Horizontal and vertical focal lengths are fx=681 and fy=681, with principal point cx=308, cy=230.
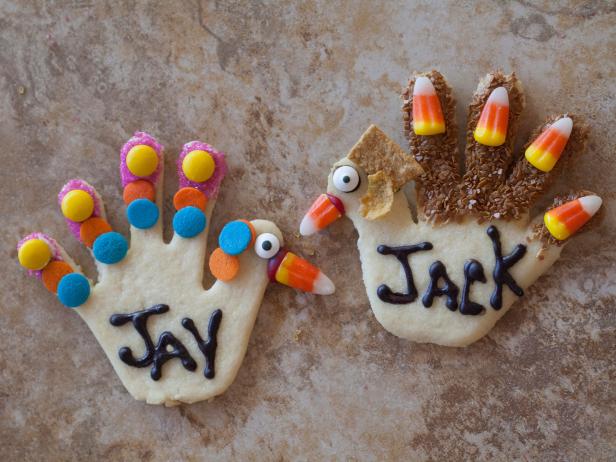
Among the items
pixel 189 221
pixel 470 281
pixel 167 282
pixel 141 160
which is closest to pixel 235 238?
pixel 189 221

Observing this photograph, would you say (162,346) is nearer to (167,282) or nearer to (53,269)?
(167,282)

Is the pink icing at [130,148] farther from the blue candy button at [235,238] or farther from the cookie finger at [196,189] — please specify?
the blue candy button at [235,238]

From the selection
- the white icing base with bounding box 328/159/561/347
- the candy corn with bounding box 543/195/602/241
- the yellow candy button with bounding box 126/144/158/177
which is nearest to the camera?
the candy corn with bounding box 543/195/602/241

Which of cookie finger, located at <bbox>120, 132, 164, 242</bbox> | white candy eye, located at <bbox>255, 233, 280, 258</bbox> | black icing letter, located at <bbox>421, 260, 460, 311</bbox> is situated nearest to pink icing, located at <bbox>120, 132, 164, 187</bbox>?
cookie finger, located at <bbox>120, 132, 164, 242</bbox>

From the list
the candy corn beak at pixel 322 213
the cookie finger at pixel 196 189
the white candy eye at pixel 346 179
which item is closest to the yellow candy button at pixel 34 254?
the cookie finger at pixel 196 189

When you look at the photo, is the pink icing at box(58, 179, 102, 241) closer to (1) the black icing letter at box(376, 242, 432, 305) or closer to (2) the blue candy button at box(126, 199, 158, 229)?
(2) the blue candy button at box(126, 199, 158, 229)

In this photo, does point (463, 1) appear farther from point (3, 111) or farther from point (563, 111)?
point (3, 111)

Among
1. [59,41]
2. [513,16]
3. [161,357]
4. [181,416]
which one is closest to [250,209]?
[161,357]
